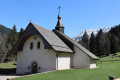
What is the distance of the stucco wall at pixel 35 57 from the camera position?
20797 millimetres

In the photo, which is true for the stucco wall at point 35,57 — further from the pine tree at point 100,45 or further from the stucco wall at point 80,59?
the pine tree at point 100,45

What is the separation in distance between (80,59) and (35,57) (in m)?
7.92

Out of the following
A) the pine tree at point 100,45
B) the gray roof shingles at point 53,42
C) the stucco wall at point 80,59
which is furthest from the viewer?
the pine tree at point 100,45

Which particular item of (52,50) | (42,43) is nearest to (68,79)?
(52,50)

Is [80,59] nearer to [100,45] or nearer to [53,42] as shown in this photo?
[53,42]

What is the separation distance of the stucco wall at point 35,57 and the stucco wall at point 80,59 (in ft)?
18.9

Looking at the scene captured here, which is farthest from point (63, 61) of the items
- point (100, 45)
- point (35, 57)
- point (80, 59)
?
point (100, 45)

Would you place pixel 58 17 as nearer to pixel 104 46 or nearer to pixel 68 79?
pixel 68 79

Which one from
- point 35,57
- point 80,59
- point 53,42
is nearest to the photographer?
point 53,42

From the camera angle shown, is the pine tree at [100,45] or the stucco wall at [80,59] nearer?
the stucco wall at [80,59]

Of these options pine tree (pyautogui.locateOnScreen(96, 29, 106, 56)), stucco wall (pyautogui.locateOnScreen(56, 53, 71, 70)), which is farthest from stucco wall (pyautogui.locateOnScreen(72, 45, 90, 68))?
pine tree (pyautogui.locateOnScreen(96, 29, 106, 56))

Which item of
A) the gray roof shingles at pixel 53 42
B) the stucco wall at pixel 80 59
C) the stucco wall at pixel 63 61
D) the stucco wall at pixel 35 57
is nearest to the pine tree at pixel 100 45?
the stucco wall at pixel 80 59

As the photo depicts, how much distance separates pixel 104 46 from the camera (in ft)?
230

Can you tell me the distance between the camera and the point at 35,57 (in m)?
22.1
